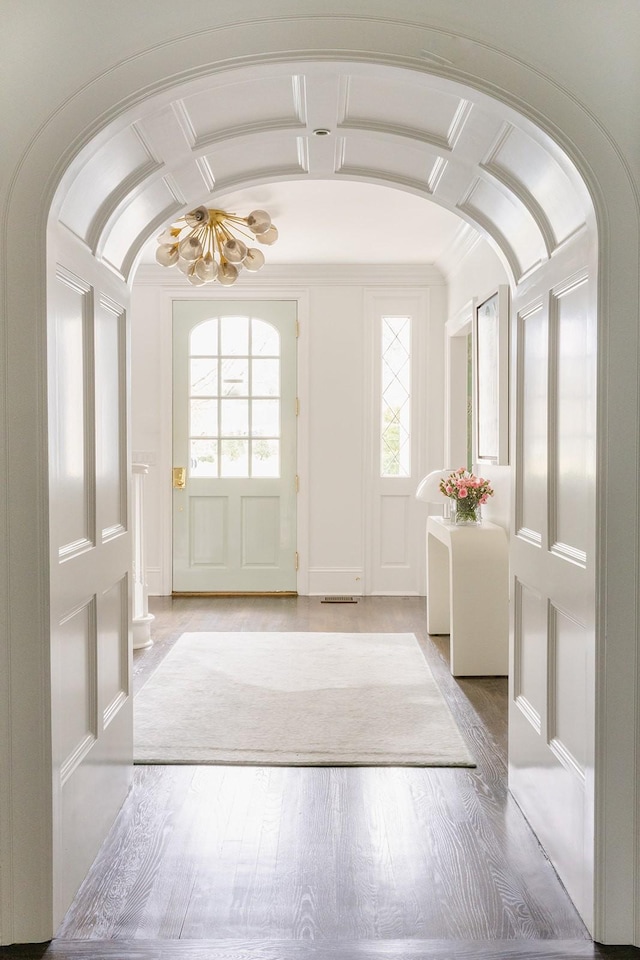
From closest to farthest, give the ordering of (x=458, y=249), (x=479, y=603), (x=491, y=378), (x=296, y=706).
→ (x=296, y=706) < (x=479, y=603) < (x=491, y=378) < (x=458, y=249)

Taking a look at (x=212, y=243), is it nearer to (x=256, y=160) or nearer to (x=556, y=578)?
(x=256, y=160)

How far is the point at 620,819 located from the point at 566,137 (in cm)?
167

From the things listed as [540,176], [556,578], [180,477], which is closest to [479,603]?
[556,578]

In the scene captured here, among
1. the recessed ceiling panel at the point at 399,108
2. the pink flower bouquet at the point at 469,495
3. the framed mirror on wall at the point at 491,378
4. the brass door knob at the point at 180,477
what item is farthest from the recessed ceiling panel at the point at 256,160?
the brass door knob at the point at 180,477

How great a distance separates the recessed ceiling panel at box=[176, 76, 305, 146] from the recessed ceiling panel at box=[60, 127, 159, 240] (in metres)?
0.17

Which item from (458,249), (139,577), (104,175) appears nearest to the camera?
(104,175)

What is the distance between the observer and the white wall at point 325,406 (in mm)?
6301

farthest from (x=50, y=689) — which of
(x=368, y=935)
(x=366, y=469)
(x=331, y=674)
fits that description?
(x=366, y=469)

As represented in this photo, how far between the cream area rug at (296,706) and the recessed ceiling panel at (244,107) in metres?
2.21

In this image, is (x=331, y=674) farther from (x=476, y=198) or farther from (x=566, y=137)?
(x=566, y=137)

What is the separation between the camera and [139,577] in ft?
16.0

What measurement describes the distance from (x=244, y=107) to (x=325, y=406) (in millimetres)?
4170

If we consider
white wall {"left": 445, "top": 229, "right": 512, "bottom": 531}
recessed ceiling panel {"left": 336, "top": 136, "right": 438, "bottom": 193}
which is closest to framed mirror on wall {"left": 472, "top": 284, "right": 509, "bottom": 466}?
white wall {"left": 445, "top": 229, "right": 512, "bottom": 531}

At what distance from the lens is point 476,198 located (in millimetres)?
2602
